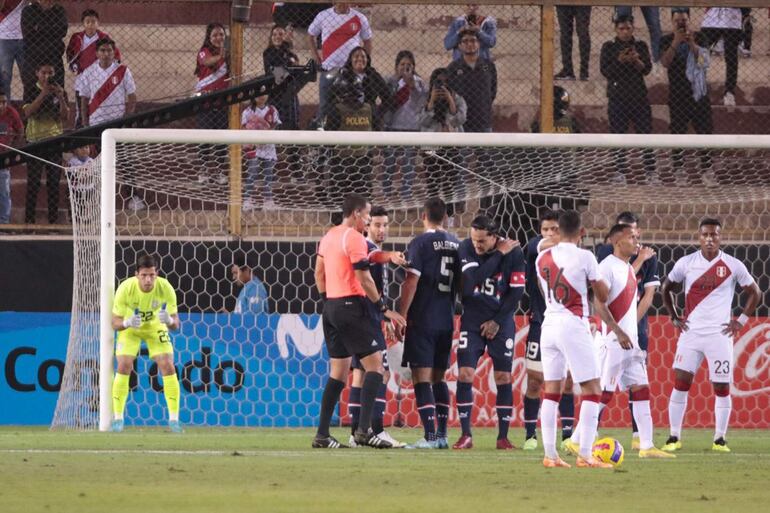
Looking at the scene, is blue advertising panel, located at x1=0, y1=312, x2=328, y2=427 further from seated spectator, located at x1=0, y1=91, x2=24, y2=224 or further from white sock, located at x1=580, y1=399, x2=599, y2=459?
white sock, located at x1=580, y1=399, x2=599, y2=459

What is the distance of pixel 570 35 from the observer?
19250 mm

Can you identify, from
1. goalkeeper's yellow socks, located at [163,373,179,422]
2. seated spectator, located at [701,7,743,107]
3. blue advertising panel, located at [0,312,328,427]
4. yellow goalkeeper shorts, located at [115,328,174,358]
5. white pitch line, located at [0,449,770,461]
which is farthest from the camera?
seated spectator, located at [701,7,743,107]

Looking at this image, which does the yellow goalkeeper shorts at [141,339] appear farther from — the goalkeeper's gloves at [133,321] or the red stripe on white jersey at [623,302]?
the red stripe on white jersey at [623,302]

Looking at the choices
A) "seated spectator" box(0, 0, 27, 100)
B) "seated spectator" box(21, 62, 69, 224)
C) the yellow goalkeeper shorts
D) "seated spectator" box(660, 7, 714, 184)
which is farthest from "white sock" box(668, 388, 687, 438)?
"seated spectator" box(0, 0, 27, 100)

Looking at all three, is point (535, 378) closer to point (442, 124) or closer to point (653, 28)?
point (442, 124)

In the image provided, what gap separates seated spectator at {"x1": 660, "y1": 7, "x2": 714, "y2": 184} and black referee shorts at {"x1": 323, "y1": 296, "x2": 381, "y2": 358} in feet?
25.0

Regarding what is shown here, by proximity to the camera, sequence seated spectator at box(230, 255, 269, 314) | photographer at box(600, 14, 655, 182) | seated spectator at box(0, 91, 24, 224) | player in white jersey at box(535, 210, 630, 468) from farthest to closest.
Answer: photographer at box(600, 14, 655, 182) < seated spectator at box(0, 91, 24, 224) < seated spectator at box(230, 255, 269, 314) < player in white jersey at box(535, 210, 630, 468)

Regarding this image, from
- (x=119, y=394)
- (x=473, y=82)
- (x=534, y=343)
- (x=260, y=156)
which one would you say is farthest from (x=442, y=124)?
(x=119, y=394)

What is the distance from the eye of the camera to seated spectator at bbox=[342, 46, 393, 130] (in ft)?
57.4

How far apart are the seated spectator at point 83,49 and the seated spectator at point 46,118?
22cm

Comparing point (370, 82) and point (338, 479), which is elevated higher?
point (370, 82)

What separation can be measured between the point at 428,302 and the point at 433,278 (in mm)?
205

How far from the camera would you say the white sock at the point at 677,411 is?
1281cm

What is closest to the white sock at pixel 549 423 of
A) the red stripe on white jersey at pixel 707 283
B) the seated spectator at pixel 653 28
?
the red stripe on white jersey at pixel 707 283
